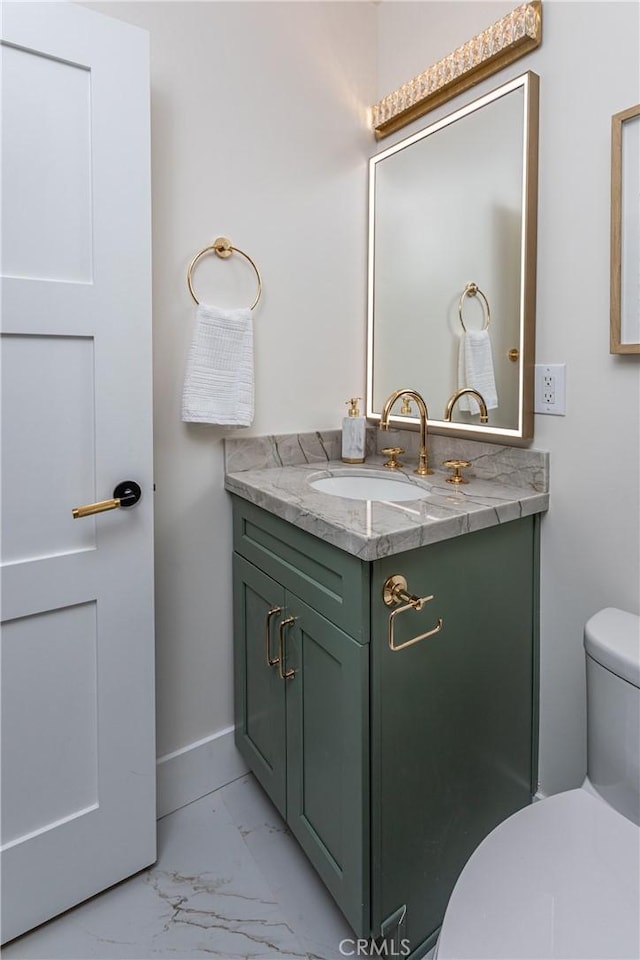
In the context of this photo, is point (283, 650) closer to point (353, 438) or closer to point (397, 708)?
point (397, 708)

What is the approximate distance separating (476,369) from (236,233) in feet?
2.49

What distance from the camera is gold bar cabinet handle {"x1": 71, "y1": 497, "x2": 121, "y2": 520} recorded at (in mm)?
1140

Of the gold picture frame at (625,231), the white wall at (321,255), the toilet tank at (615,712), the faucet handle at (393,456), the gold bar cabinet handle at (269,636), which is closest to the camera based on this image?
the toilet tank at (615,712)

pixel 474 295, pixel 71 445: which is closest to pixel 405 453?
pixel 474 295

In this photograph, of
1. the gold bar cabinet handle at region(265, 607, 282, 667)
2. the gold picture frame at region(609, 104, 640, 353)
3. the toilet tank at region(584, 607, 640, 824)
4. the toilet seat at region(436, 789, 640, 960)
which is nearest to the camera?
the toilet seat at region(436, 789, 640, 960)

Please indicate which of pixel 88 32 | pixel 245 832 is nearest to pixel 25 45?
pixel 88 32

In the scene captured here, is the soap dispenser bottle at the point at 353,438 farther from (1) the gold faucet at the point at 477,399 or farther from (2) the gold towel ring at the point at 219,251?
(2) the gold towel ring at the point at 219,251

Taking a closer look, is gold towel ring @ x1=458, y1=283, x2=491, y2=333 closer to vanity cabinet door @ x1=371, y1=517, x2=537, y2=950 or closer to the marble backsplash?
the marble backsplash

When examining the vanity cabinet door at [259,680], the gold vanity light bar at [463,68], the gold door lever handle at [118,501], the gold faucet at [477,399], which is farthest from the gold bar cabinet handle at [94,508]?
the gold vanity light bar at [463,68]

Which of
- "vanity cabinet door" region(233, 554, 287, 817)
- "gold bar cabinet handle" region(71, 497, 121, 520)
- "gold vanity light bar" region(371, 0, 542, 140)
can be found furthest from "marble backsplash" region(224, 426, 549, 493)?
"gold vanity light bar" region(371, 0, 542, 140)

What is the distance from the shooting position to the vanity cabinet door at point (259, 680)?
1.35 meters

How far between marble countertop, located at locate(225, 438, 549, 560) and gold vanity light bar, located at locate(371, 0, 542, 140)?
1046 millimetres

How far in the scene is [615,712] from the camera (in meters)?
1.00

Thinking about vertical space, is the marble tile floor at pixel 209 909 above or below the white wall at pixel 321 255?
below
